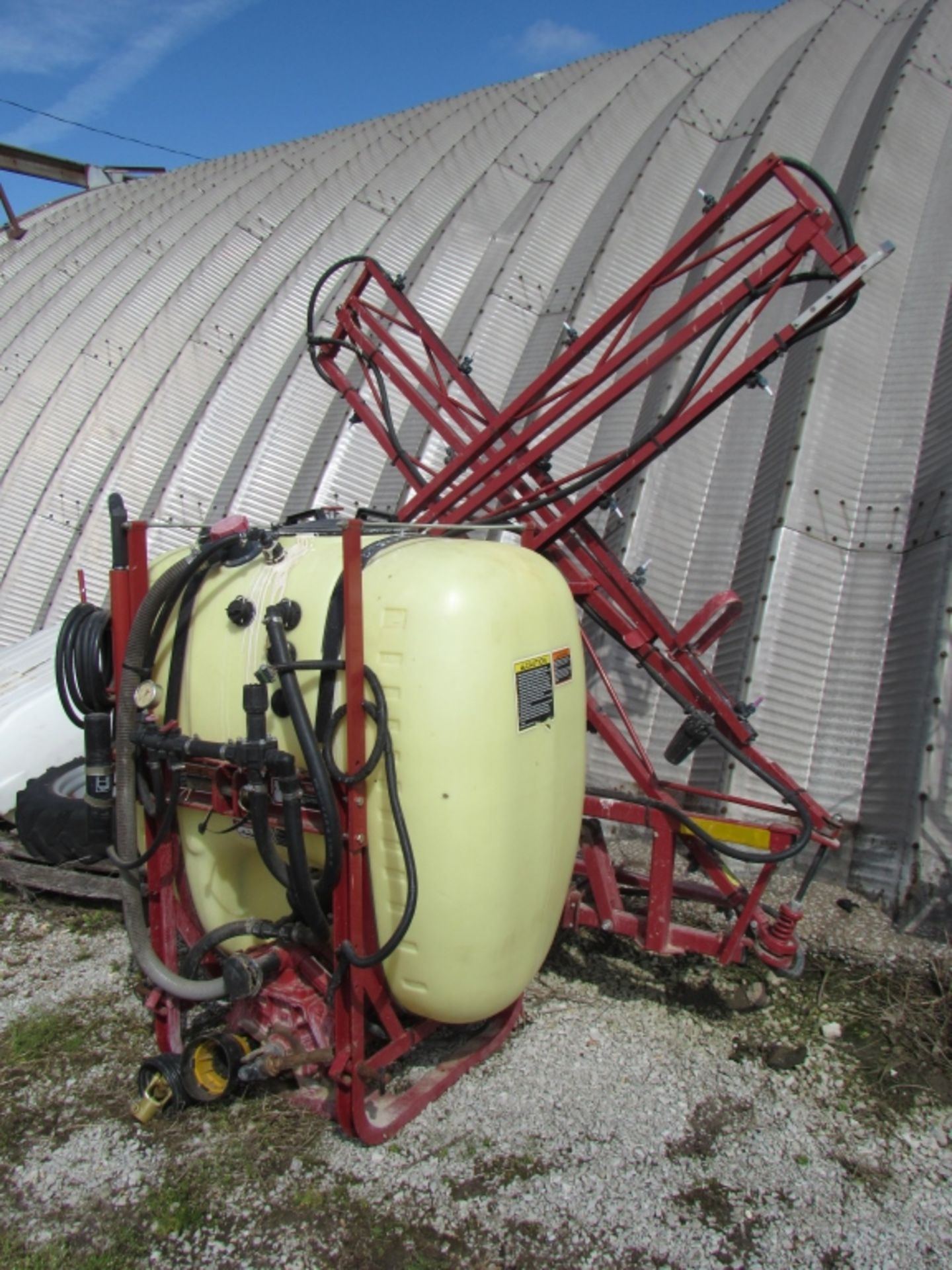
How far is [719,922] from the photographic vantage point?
544cm

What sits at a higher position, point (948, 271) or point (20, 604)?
point (948, 271)

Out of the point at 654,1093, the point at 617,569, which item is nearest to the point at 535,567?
the point at 617,569

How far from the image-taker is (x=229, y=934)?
3730 millimetres

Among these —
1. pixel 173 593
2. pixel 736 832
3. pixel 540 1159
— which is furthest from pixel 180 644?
→ pixel 736 832

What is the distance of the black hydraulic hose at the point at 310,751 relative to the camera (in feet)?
10.7

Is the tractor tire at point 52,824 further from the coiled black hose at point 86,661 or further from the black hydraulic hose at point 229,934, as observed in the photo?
the black hydraulic hose at point 229,934

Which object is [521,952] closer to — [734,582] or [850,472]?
[734,582]

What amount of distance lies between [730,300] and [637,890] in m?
3.44

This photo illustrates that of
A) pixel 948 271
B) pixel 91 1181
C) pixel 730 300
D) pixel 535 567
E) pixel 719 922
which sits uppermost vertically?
pixel 948 271

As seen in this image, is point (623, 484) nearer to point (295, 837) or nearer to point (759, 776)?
point (759, 776)

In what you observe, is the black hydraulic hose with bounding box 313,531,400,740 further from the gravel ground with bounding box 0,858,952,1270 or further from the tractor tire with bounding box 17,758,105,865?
the tractor tire with bounding box 17,758,105,865

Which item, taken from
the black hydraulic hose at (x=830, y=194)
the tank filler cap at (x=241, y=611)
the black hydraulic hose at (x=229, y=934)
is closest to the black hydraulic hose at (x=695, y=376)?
the black hydraulic hose at (x=830, y=194)

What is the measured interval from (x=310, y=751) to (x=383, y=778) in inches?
12.7

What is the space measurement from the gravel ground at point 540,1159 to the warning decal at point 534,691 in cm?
182
